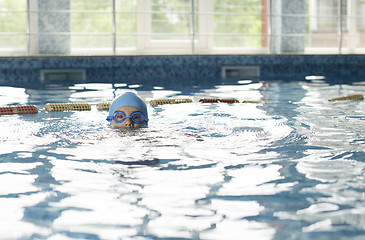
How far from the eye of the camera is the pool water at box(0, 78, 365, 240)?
1.76 metres

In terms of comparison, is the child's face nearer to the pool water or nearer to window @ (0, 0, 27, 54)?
the pool water

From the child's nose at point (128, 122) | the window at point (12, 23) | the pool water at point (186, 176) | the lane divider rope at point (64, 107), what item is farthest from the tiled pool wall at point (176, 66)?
the child's nose at point (128, 122)

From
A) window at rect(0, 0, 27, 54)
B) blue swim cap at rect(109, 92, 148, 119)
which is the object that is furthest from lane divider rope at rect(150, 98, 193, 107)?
window at rect(0, 0, 27, 54)

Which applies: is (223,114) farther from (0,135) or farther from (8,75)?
(8,75)

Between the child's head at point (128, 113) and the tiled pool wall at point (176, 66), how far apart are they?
360cm

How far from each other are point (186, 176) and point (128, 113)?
46.1 inches

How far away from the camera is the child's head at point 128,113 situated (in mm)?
3473

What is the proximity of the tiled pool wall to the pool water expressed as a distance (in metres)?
2.84

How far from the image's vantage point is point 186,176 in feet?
7.80

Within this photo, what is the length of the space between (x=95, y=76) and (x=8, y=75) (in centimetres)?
104

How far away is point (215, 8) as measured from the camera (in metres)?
9.37

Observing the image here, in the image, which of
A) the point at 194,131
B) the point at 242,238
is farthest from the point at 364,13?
the point at 242,238

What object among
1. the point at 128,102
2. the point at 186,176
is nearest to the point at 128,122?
the point at 128,102

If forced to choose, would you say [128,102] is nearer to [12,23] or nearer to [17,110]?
[17,110]
